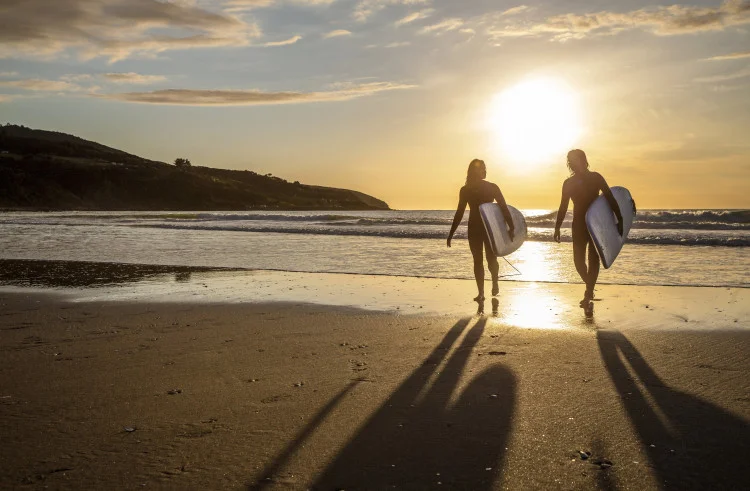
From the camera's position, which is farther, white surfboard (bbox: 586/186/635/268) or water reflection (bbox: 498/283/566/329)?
white surfboard (bbox: 586/186/635/268)

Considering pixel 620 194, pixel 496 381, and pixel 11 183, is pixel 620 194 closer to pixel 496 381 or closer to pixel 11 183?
pixel 496 381

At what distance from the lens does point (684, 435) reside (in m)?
3.43

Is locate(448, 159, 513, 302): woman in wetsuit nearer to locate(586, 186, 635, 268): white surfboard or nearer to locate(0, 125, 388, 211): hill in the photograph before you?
locate(586, 186, 635, 268): white surfboard

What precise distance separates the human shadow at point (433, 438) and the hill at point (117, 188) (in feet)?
316

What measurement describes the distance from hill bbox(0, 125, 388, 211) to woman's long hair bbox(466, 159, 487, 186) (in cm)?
9206

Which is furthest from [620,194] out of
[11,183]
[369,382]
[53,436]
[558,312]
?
[11,183]

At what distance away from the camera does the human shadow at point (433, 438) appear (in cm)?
291

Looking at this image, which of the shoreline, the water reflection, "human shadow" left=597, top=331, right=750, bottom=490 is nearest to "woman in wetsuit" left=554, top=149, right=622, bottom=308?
the water reflection

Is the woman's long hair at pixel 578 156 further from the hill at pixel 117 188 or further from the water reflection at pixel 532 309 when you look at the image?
the hill at pixel 117 188

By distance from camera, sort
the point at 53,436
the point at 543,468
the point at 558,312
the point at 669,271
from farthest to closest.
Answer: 1. the point at 669,271
2. the point at 558,312
3. the point at 53,436
4. the point at 543,468

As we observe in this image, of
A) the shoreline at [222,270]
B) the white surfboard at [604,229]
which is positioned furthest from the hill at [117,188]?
the white surfboard at [604,229]

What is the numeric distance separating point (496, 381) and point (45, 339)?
411 cm

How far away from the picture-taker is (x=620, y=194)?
965 centimetres

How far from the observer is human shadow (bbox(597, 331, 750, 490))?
2.90 metres
